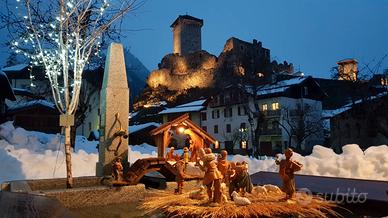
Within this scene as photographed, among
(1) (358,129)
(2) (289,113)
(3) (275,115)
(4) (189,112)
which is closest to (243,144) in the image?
(3) (275,115)

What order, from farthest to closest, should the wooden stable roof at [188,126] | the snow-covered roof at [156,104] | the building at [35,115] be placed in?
the snow-covered roof at [156,104] < the building at [35,115] < the wooden stable roof at [188,126]

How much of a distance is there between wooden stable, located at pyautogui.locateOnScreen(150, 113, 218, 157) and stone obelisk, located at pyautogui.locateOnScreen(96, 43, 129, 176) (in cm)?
114

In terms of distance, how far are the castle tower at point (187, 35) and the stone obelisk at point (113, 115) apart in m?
82.0

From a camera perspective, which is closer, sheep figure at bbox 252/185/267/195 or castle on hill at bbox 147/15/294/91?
sheep figure at bbox 252/185/267/195

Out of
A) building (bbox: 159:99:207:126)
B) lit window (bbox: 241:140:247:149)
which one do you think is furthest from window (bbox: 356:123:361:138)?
building (bbox: 159:99:207:126)

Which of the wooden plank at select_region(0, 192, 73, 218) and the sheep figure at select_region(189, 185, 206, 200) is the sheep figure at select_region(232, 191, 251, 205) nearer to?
the sheep figure at select_region(189, 185, 206, 200)

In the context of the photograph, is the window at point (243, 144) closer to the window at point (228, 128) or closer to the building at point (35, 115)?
the window at point (228, 128)

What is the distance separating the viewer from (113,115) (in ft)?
29.9

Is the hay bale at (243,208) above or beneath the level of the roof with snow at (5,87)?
beneath

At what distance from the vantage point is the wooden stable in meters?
9.55

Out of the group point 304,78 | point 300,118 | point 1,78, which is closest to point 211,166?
point 1,78

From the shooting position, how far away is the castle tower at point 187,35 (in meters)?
90.2

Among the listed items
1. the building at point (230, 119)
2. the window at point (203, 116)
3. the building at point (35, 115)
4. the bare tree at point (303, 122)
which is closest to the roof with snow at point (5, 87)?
the building at point (35, 115)

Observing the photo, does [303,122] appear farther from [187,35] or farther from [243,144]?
[187,35]
